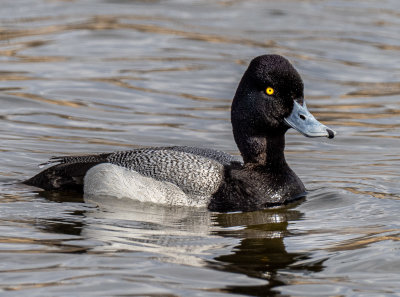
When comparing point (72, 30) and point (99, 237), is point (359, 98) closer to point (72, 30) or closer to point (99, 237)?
point (72, 30)

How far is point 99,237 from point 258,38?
11002mm

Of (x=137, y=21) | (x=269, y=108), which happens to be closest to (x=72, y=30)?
(x=137, y=21)

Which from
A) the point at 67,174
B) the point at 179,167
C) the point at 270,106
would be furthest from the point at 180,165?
the point at 67,174

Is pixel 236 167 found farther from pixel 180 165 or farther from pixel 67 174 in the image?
pixel 67 174

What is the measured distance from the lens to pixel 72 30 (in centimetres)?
1883

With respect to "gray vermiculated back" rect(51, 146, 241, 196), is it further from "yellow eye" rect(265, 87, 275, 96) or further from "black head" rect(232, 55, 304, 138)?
"yellow eye" rect(265, 87, 275, 96)

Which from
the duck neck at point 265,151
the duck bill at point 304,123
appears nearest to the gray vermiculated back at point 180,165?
the duck neck at point 265,151

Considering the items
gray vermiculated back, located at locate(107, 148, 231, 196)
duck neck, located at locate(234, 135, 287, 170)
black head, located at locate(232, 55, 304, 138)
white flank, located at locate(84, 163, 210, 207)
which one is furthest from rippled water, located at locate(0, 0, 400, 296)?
black head, located at locate(232, 55, 304, 138)

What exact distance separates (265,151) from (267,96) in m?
0.59

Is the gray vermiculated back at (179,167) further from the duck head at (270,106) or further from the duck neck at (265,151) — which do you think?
the duck head at (270,106)

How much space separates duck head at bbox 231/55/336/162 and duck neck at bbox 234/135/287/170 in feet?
0.03

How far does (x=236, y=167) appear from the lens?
9.71 m

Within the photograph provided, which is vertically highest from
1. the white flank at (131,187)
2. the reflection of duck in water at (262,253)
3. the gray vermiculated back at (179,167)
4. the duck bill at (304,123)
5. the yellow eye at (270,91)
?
the yellow eye at (270,91)

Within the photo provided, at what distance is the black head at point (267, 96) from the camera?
9.40 m
